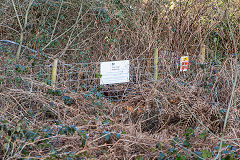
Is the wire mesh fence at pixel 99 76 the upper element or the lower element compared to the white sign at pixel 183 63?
lower

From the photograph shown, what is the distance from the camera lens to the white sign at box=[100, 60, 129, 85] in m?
4.87

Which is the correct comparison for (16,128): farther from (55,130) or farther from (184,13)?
(184,13)

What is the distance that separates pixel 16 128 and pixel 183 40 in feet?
14.1

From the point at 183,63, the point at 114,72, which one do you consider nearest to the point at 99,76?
the point at 114,72

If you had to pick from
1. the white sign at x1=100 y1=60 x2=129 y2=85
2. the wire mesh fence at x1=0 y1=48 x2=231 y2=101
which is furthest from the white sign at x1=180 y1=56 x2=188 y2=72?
the white sign at x1=100 y1=60 x2=129 y2=85

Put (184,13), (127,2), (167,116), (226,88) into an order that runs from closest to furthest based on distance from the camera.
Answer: (167,116) < (226,88) < (184,13) < (127,2)

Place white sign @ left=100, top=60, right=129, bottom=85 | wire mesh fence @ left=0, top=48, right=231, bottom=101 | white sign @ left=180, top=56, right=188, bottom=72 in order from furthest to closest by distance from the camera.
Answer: white sign @ left=180, top=56, right=188, bottom=72 → white sign @ left=100, top=60, right=129, bottom=85 → wire mesh fence @ left=0, top=48, right=231, bottom=101

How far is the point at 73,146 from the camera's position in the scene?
2902 millimetres

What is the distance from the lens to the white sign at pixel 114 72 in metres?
4.87

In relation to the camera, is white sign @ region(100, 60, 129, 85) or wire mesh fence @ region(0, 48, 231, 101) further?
white sign @ region(100, 60, 129, 85)

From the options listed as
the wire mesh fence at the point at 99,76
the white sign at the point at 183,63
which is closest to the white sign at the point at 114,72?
the wire mesh fence at the point at 99,76

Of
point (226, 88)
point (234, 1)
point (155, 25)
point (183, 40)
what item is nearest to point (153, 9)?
point (155, 25)

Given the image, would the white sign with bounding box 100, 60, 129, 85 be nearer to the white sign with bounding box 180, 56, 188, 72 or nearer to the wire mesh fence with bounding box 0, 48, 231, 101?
the wire mesh fence with bounding box 0, 48, 231, 101

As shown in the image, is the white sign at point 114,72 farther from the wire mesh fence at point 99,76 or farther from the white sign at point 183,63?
the white sign at point 183,63
